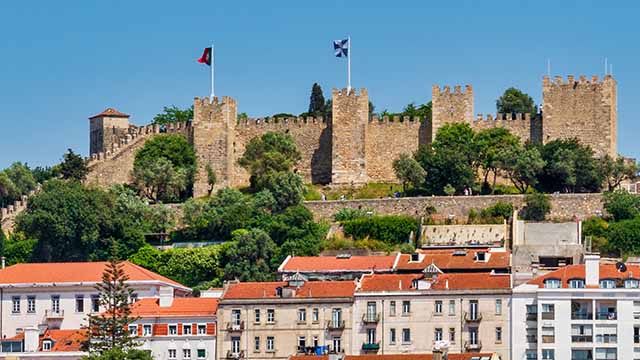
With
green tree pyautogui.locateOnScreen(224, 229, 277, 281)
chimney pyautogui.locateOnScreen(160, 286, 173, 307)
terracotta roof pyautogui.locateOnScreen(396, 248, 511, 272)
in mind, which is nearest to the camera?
chimney pyautogui.locateOnScreen(160, 286, 173, 307)

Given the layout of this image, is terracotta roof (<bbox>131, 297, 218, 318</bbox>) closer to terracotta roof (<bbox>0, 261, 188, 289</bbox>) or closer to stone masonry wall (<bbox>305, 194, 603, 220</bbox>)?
terracotta roof (<bbox>0, 261, 188, 289</bbox>)

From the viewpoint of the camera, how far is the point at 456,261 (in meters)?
88.3

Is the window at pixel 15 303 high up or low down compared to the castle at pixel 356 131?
down

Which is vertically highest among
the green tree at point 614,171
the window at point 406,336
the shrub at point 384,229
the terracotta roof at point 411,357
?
the green tree at point 614,171

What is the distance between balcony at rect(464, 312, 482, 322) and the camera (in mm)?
79625

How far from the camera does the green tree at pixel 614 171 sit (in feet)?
349

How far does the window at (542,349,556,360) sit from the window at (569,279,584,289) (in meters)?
Result: 2.66

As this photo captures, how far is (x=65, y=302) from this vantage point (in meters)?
87.1

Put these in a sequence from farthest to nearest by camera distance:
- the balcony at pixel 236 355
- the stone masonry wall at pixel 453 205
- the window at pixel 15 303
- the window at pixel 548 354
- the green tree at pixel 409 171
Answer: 1. the green tree at pixel 409 171
2. the stone masonry wall at pixel 453 205
3. the window at pixel 15 303
4. the balcony at pixel 236 355
5. the window at pixel 548 354

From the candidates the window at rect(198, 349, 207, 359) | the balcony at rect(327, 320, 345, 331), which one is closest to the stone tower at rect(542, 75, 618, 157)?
the balcony at rect(327, 320, 345, 331)

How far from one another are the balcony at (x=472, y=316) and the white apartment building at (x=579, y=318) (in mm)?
1176

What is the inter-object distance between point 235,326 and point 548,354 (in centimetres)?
1080

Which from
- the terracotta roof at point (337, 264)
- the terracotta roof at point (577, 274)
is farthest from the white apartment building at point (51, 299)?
the terracotta roof at point (577, 274)

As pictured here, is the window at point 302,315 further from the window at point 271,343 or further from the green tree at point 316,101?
the green tree at point 316,101
